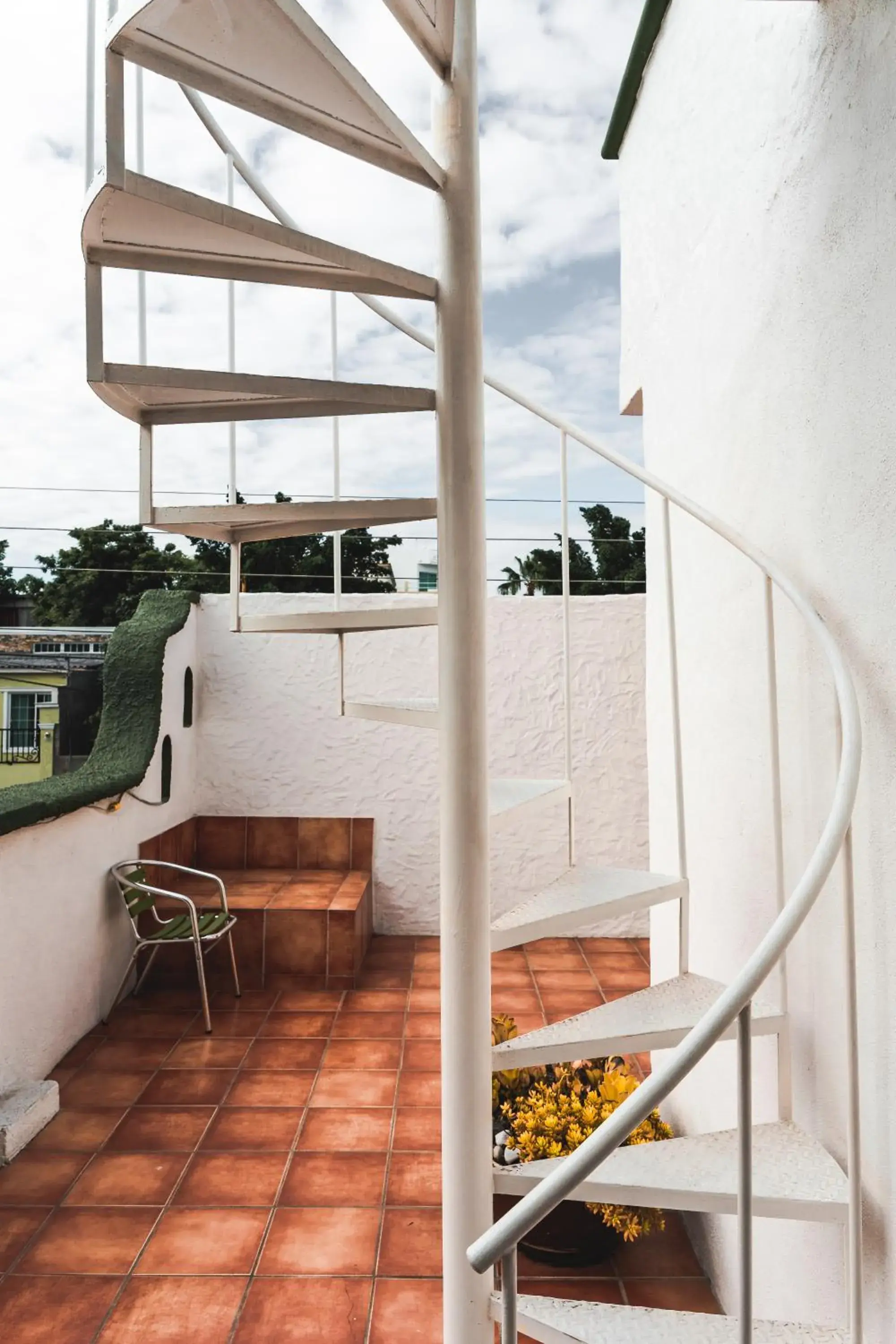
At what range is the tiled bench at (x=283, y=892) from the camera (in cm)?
416

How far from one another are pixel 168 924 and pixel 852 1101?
305 cm

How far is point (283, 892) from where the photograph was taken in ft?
14.8

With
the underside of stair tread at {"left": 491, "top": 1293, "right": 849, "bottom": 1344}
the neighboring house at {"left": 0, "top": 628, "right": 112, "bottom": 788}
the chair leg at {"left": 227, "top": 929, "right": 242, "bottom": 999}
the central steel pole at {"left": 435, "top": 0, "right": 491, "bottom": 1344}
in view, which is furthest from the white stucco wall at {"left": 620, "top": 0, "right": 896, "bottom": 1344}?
the neighboring house at {"left": 0, "top": 628, "right": 112, "bottom": 788}

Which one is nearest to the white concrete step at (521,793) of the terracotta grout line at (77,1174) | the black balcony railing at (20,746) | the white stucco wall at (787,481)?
the white stucco wall at (787,481)

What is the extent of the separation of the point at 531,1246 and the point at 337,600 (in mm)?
1808

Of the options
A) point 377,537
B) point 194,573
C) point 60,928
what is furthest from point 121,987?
point 194,573

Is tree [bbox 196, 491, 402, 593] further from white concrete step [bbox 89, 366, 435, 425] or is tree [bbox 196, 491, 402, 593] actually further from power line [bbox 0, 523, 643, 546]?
white concrete step [bbox 89, 366, 435, 425]

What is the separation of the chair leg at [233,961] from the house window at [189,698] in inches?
52.5

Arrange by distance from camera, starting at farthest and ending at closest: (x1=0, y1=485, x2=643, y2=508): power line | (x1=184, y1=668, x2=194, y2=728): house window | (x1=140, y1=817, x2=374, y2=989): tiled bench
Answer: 1. (x1=184, y1=668, x2=194, y2=728): house window
2. (x1=140, y1=817, x2=374, y2=989): tiled bench
3. (x1=0, y1=485, x2=643, y2=508): power line

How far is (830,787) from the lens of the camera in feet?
5.27

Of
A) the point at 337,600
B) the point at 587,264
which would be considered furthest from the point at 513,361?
the point at 337,600

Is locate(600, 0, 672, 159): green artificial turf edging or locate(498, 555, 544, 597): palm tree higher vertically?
locate(600, 0, 672, 159): green artificial turf edging

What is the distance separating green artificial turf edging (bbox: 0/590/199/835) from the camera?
396 cm

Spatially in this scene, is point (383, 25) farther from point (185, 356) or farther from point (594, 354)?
point (594, 354)
